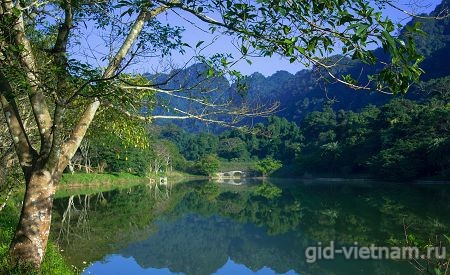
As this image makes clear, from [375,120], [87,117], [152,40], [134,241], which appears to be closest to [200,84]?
[152,40]

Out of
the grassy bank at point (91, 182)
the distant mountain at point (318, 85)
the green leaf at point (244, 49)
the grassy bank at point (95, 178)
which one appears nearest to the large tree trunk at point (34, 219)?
the distant mountain at point (318, 85)

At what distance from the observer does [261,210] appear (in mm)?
32781

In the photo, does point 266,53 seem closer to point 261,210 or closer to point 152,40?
point 152,40

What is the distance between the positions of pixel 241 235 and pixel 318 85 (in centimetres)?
1776

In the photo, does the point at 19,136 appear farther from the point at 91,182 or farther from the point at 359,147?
the point at 359,147

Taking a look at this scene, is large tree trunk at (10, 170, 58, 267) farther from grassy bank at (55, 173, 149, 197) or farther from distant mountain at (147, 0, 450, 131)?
grassy bank at (55, 173, 149, 197)

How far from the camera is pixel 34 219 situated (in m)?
5.93

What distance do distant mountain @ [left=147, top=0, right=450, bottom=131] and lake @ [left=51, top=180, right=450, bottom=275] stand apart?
5.89 meters

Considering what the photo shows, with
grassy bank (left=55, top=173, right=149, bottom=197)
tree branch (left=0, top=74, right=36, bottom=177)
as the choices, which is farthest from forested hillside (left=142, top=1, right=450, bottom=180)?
grassy bank (left=55, top=173, right=149, bottom=197)

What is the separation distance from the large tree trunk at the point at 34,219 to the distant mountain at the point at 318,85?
7.12 feet

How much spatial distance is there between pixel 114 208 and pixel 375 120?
50826mm

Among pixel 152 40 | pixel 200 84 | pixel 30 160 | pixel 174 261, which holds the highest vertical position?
pixel 152 40

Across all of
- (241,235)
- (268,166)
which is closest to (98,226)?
(241,235)

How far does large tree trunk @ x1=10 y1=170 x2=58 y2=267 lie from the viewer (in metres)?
5.93
